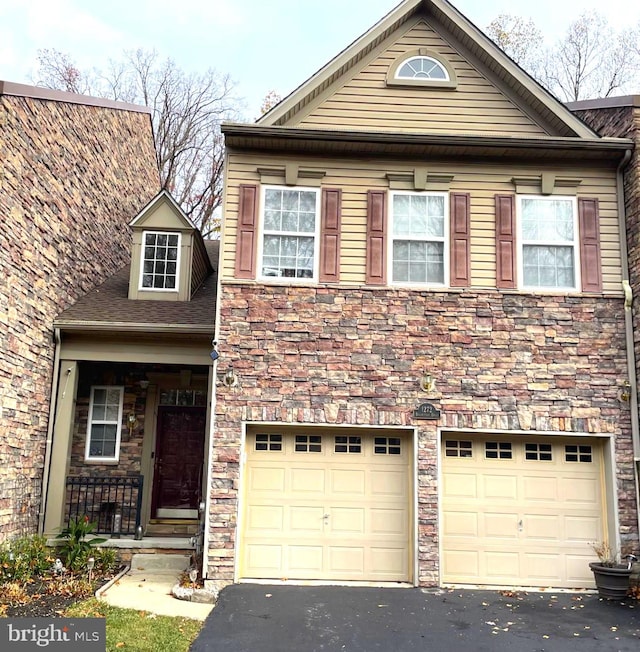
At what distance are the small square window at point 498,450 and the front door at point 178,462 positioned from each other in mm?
5013

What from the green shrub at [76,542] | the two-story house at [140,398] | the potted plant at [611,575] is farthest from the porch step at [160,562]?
the potted plant at [611,575]

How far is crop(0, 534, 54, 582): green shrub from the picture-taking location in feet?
26.8

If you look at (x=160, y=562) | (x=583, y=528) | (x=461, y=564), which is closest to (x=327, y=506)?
(x=461, y=564)

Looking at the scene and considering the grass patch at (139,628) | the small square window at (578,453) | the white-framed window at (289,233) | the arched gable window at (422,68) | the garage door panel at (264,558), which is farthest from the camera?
the arched gable window at (422,68)

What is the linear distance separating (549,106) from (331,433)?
5703 mm

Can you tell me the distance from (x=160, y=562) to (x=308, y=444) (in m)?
2.81

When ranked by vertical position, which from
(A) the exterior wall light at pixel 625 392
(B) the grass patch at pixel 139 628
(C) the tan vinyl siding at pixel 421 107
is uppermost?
(C) the tan vinyl siding at pixel 421 107

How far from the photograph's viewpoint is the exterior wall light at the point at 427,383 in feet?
28.8

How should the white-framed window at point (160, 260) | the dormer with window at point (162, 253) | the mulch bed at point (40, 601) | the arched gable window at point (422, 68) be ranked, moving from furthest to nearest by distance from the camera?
1. the white-framed window at point (160, 260)
2. the dormer with window at point (162, 253)
3. the arched gable window at point (422, 68)
4. the mulch bed at point (40, 601)

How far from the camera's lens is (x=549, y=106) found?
30.7 ft

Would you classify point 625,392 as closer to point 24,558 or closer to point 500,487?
point 500,487

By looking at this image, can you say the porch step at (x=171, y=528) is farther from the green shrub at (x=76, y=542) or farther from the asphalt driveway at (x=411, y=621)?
the asphalt driveway at (x=411, y=621)

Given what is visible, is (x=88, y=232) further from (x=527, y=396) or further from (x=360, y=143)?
(x=527, y=396)

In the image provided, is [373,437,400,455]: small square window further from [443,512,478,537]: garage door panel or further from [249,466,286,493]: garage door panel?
[249,466,286,493]: garage door panel
